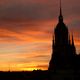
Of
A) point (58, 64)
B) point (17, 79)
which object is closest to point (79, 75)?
point (58, 64)

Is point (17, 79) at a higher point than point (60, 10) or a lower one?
lower

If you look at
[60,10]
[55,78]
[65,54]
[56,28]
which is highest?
[60,10]

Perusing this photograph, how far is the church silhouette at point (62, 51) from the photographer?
12440 cm

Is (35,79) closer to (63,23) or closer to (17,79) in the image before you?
(17,79)

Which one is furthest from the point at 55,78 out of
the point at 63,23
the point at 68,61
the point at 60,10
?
the point at 60,10

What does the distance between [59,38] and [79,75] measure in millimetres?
18474

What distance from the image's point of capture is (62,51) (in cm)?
13225

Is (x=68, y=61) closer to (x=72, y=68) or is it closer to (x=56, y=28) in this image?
(x=72, y=68)

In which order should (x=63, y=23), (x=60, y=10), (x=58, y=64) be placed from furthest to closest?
(x=60, y=10) < (x=63, y=23) < (x=58, y=64)

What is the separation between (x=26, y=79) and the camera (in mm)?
144875

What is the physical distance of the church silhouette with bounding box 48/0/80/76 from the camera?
124 m

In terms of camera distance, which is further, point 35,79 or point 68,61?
point 35,79

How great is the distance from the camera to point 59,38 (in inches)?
5236

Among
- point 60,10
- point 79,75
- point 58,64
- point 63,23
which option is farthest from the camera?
point 60,10
